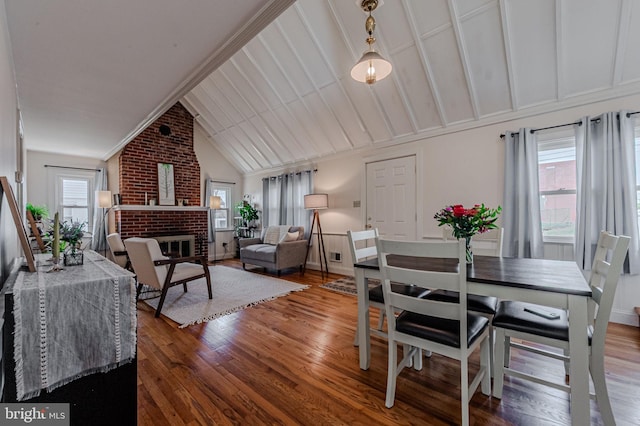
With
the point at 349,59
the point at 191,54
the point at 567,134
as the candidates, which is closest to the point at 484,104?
the point at 567,134

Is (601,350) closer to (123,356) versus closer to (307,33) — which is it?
(123,356)

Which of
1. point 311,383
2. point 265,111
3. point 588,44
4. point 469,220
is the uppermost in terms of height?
point 265,111

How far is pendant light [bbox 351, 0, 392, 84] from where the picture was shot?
224 cm

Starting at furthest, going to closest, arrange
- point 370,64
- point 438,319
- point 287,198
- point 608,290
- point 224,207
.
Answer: point 224,207
point 287,198
point 370,64
point 438,319
point 608,290

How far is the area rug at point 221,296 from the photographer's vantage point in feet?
10.1

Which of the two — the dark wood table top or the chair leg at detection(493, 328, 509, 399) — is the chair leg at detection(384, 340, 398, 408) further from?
the chair leg at detection(493, 328, 509, 399)

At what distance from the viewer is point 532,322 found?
5.03 ft

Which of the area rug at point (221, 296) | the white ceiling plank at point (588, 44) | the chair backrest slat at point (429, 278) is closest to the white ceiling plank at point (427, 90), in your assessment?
the white ceiling plank at point (588, 44)

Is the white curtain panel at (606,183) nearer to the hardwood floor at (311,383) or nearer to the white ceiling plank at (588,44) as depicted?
the white ceiling plank at (588,44)

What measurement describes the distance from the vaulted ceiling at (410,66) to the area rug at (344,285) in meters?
2.25

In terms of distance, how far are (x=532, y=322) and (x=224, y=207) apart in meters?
6.72

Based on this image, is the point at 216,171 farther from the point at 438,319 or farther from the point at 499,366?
the point at 499,366

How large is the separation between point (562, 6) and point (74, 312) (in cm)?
407

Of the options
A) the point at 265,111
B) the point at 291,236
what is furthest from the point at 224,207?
the point at 265,111
